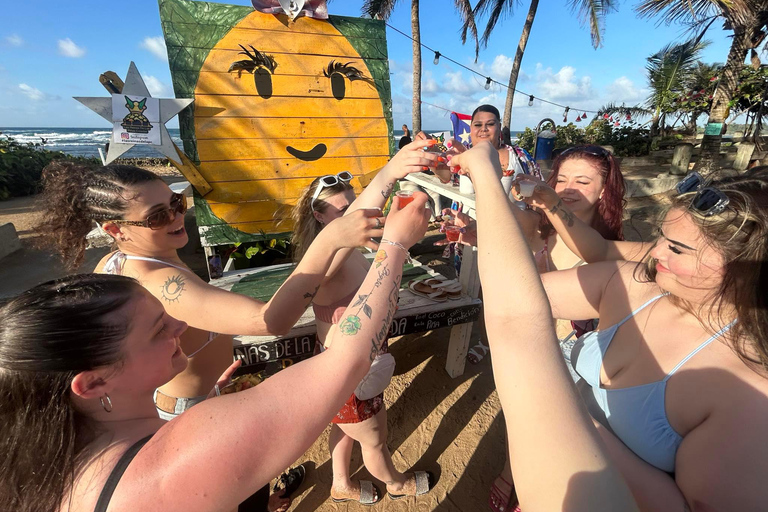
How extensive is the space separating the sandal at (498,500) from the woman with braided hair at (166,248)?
6.58ft

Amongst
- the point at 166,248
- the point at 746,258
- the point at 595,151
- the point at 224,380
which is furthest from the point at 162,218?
the point at 595,151

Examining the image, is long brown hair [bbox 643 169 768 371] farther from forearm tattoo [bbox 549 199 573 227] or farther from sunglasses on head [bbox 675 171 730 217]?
forearm tattoo [bbox 549 199 573 227]

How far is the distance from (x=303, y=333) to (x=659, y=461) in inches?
89.1

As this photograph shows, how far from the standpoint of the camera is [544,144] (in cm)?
923

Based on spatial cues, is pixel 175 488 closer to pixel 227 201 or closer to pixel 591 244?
pixel 591 244

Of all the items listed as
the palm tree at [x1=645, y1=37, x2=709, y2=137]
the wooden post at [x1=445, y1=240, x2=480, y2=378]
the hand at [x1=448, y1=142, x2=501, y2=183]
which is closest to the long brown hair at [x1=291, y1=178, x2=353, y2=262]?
the hand at [x1=448, y1=142, x2=501, y2=183]

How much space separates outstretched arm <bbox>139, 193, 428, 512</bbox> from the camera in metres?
0.75

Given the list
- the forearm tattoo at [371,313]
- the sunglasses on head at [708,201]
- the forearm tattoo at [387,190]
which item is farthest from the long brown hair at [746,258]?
the forearm tattoo at [387,190]

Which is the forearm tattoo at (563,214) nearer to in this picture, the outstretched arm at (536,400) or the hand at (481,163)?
the hand at (481,163)

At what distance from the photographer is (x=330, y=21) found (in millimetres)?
4539

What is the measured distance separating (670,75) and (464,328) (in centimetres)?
1552

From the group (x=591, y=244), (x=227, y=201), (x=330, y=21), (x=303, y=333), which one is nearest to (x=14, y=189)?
(x=227, y=201)

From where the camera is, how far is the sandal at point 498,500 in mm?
2391

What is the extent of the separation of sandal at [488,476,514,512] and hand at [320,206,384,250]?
2087 mm
